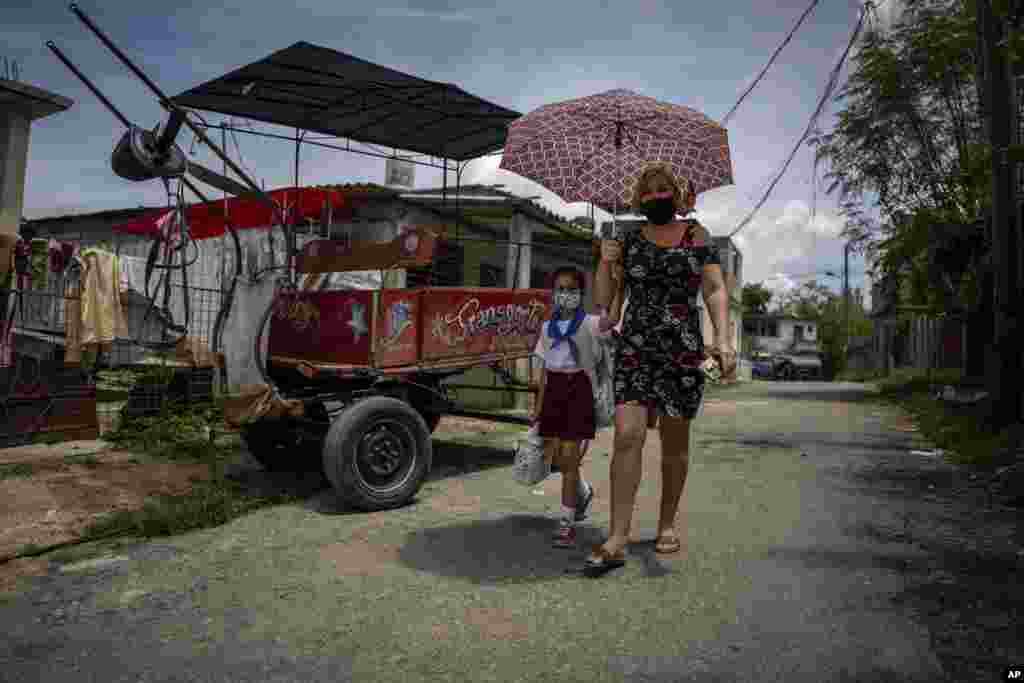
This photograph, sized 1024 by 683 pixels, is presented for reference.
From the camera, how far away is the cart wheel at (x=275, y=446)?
6.25 m

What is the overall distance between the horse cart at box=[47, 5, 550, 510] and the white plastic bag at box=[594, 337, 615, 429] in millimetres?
1442

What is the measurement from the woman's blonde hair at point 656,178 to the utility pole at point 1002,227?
618cm

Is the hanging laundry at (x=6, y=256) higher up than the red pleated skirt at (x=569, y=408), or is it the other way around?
the hanging laundry at (x=6, y=256)

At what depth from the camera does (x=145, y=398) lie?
7.49m

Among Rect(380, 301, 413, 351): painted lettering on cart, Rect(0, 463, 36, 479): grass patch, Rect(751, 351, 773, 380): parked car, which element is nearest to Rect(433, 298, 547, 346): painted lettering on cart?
Rect(380, 301, 413, 351): painted lettering on cart

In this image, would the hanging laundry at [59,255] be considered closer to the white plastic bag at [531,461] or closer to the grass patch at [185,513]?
the grass patch at [185,513]

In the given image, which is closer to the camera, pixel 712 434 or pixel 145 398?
pixel 145 398

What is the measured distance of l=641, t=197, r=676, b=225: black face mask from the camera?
157 inches

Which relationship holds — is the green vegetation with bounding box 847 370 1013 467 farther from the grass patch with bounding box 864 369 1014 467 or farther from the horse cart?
the horse cart

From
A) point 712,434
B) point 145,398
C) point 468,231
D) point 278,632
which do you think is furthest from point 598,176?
point 468,231

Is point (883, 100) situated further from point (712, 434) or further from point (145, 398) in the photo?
point (145, 398)

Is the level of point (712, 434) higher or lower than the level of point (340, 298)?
lower

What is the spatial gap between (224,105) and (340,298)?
242 cm

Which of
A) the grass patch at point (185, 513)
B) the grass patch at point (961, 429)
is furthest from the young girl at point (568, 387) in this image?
the grass patch at point (961, 429)
